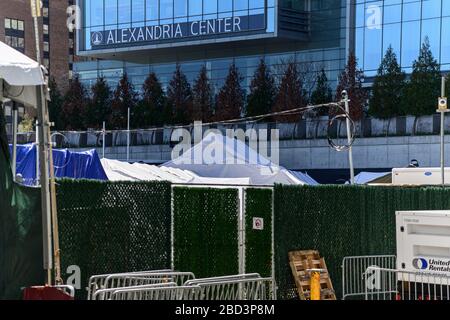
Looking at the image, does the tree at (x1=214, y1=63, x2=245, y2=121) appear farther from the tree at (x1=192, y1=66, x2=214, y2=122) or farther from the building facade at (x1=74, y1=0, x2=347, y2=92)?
the building facade at (x1=74, y1=0, x2=347, y2=92)

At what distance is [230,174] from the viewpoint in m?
29.4

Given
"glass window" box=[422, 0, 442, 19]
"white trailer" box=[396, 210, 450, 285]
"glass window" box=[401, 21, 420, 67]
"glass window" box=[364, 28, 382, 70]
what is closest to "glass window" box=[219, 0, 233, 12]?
"glass window" box=[364, 28, 382, 70]

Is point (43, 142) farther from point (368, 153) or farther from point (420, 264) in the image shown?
point (368, 153)

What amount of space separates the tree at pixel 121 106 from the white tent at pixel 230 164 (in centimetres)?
3823

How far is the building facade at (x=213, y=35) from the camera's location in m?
63.7

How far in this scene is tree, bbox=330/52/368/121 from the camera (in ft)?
186

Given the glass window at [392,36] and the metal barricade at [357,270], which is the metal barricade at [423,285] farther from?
the glass window at [392,36]

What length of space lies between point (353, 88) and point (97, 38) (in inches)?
1031

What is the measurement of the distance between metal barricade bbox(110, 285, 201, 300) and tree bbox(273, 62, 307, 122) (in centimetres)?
4910

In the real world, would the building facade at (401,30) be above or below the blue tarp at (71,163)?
above

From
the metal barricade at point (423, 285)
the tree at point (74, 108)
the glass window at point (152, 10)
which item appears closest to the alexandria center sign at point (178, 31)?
the glass window at point (152, 10)

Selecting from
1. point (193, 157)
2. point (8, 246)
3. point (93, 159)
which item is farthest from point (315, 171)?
point (8, 246)

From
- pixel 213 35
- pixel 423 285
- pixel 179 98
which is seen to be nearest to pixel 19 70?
pixel 423 285
